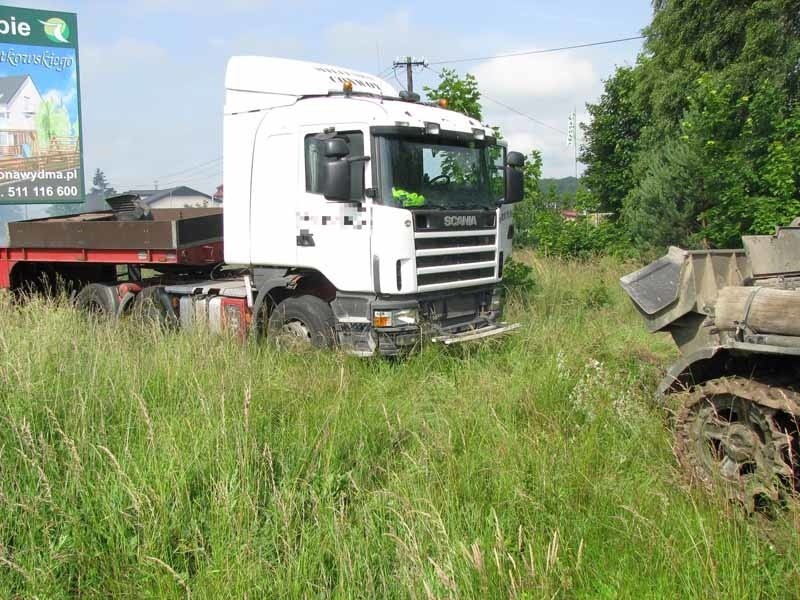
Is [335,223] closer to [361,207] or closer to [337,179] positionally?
[361,207]

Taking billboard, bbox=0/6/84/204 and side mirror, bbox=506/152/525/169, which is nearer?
side mirror, bbox=506/152/525/169

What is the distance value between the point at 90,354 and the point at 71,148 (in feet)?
37.1

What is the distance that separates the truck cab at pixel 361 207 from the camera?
23.3 ft

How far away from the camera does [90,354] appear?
5.99 meters

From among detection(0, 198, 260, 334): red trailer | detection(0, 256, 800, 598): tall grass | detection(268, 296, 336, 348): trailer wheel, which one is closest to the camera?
detection(0, 256, 800, 598): tall grass

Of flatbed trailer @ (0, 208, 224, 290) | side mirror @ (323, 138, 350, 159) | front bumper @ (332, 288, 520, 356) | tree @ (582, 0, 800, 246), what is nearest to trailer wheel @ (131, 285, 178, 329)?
flatbed trailer @ (0, 208, 224, 290)

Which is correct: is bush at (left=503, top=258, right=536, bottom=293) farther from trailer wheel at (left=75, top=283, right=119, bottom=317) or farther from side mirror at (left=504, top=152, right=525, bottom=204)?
trailer wheel at (left=75, top=283, right=119, bottom=317)

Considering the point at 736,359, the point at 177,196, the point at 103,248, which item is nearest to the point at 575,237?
the point at 103,248

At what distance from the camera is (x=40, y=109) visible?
607 inches

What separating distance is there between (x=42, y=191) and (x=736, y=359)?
48.7ft

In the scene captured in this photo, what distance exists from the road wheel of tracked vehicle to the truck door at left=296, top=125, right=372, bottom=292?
12.2 ft

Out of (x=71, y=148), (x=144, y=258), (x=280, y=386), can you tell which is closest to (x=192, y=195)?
(x=71, y=148)

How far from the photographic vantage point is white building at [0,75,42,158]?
49.2 ft

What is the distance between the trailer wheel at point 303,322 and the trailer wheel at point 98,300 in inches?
132
